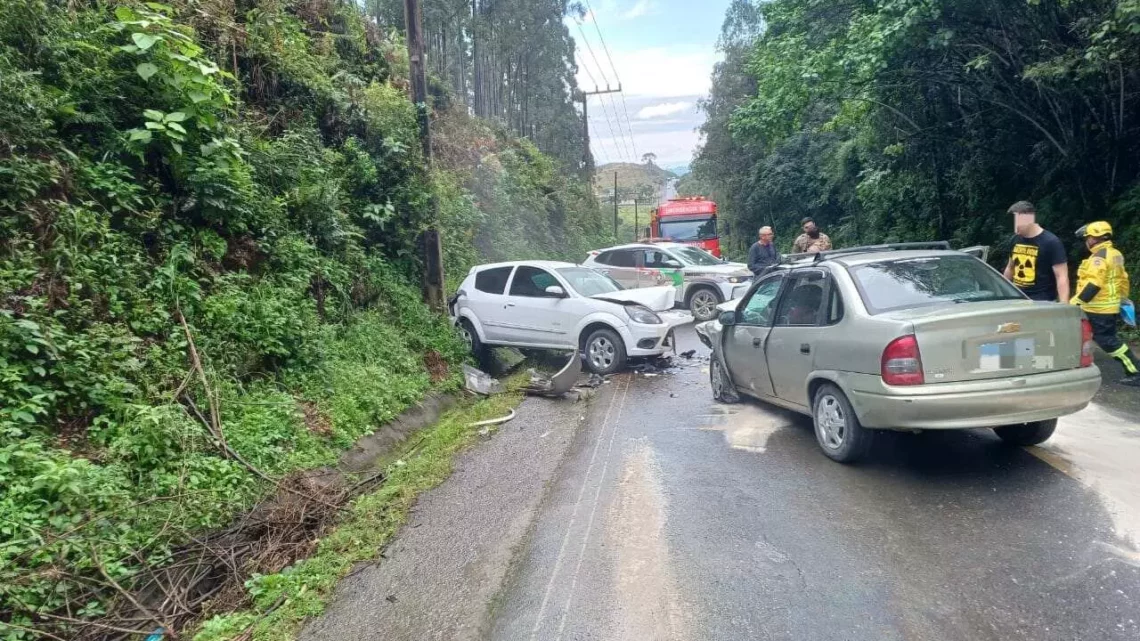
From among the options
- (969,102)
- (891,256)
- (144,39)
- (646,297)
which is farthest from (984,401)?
(969,102)

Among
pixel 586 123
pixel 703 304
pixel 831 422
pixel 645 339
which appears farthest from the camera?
pixel 586 123

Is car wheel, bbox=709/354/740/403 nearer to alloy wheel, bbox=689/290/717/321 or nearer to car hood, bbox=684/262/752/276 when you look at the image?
alloy wheel, bbox=689/290/717/321

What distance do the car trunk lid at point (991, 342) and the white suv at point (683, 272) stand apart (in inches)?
346

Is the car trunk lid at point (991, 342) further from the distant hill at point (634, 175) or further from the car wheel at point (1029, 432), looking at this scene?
the distant hill at point (634, 175)

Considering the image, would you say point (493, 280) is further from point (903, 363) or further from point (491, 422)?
point (903, 363)

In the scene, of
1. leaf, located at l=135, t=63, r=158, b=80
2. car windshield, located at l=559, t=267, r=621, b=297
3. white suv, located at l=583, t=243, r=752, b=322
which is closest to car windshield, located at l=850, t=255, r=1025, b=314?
car windshield, located at l=559, t=267, r=621, b=297

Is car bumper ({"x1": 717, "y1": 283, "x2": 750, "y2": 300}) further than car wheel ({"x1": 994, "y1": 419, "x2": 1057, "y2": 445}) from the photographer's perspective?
Yes

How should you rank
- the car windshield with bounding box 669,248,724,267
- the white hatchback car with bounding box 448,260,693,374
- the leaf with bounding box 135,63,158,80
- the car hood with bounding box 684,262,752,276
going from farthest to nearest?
the car windshield with bounding box 669,248,724,267
the car hood with bounding box 684,262,752,276
the white hatchback car with bounding box 448,260,693,374
the leaf with bounding box 135,63,158,80

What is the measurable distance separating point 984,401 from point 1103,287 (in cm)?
318

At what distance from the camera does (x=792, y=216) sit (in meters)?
34.7

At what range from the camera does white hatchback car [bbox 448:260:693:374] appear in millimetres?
9586

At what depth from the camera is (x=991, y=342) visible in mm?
4441

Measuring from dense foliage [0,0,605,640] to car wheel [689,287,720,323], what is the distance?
602 centimetres

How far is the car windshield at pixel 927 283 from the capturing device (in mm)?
4945
